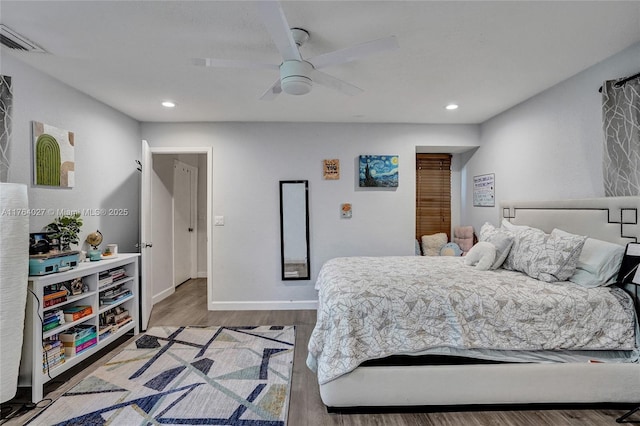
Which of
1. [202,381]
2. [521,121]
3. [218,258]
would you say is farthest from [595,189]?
[218,258]

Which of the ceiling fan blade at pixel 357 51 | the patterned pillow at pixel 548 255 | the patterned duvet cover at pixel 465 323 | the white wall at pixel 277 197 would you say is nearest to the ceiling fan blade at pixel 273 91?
the ceiling fan blade at pixel 357 51

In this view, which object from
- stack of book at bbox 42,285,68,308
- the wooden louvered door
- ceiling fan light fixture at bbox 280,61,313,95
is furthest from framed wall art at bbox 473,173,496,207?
stack of book at bbox 42,285,68,308

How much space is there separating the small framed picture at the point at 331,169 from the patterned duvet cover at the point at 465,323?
88.7 inches

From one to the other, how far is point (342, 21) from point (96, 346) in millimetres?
3193

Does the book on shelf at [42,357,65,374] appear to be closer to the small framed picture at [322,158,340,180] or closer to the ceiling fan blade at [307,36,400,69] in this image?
the ceiling fan blade at [307,36,400,69]

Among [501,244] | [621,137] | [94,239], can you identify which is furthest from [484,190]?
[94,239]

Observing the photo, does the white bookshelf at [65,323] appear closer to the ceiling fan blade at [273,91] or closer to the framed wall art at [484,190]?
the ceiling fan blade at [273,91]

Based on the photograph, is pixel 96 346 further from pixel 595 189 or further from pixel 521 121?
pixel 521 121

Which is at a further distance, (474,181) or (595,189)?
(474,181)

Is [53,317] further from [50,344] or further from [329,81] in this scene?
[329,81]

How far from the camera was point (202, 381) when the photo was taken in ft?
7.63

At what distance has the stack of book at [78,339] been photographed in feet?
7.89

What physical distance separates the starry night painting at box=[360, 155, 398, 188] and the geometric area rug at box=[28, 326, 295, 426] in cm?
218

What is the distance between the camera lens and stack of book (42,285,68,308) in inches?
85.9
